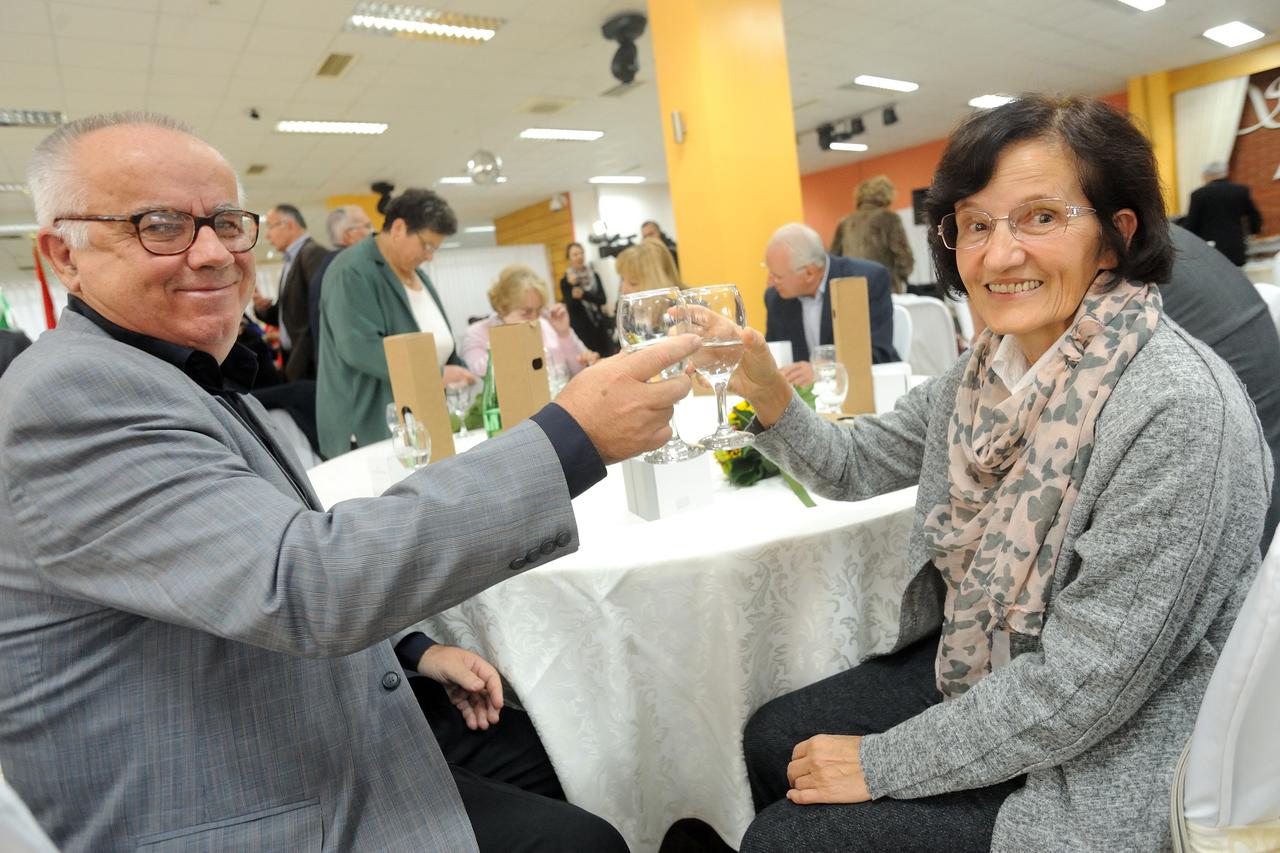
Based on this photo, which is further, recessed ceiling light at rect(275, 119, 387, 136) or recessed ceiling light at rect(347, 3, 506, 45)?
recessed ceiling light at rect(275, 119, 387, 136)

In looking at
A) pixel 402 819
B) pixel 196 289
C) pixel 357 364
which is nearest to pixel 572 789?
pixel 402 819

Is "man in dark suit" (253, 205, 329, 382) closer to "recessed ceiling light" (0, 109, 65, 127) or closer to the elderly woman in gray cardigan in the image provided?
the elderly woman in gray cardigan

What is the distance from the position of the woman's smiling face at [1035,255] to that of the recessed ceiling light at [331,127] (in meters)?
9.09

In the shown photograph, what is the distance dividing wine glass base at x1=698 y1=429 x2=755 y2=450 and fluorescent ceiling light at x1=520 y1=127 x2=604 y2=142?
988 cm

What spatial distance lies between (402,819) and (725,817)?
62cm

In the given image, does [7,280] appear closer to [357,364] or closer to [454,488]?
[357,364]

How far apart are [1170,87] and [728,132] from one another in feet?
34.1

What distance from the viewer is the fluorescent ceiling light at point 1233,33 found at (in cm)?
957

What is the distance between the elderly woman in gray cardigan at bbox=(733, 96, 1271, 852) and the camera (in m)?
0.87

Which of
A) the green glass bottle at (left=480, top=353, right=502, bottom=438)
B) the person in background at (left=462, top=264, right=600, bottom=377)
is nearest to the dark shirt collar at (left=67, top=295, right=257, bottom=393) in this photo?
the green glass bottle at (left=480, top=353, right=502, bottom=438)

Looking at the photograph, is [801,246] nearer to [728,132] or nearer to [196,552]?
[728,132]

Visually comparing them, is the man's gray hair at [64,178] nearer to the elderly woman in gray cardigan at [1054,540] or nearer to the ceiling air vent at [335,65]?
the elderly woman in gray cardigan at [1054,540]

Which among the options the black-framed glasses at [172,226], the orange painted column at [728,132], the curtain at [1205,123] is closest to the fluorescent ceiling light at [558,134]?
the orange painted column at [728,132]

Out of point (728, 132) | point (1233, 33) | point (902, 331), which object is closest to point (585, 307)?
point (728, 132)
